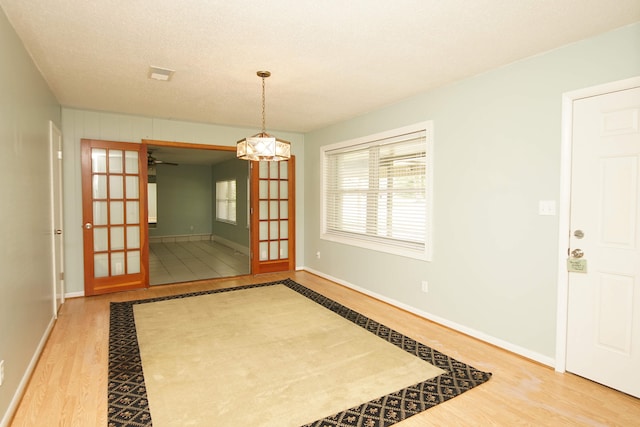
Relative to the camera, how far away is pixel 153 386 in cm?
233

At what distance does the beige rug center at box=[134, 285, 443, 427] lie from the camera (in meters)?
2.09

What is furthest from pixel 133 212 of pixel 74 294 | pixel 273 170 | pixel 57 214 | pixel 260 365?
pixel 260 365

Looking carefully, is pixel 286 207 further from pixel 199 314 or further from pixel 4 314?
pixel 4 314

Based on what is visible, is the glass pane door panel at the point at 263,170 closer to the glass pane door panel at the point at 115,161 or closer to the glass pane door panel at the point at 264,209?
the glass pane door panel at the point at 264,209

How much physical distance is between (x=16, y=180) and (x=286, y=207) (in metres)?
4.11

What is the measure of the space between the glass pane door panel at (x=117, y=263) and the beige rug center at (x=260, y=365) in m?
1.06

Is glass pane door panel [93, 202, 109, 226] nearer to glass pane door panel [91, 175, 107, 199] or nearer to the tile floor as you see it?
glass pane door panel [91, 175, 107, 199]

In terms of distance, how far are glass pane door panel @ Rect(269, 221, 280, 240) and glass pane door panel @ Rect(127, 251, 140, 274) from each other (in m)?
2.08

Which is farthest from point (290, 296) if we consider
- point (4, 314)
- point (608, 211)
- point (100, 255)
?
point (608, 211)

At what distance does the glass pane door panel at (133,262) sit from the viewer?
15.8 feet

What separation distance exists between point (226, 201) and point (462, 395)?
838 centimetres

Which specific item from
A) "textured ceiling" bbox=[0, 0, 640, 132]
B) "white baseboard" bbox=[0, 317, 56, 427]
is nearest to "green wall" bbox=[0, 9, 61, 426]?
"white baseboard" bbox=[0, 317, 56, 427]

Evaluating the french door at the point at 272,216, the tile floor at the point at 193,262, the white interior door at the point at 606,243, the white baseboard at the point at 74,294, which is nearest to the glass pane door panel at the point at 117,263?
the white baseboard at the point at 74,294

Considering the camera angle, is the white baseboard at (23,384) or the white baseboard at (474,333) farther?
the white baseboard at (474,333)
